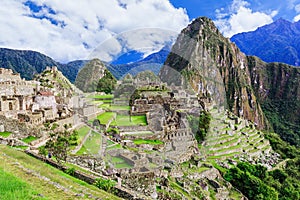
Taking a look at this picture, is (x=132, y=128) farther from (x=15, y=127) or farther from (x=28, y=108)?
(x=15, y=127)

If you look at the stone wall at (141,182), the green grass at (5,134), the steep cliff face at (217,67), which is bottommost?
the stone wall at (141,182)

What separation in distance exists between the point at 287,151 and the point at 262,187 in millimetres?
29105

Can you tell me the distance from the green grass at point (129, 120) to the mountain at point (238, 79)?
67.8m

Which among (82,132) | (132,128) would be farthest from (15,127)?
(132,128)

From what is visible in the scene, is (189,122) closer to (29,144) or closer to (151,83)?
(151,83)

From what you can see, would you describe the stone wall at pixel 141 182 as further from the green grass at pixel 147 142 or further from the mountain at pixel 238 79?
the mountain at pixel 238 79

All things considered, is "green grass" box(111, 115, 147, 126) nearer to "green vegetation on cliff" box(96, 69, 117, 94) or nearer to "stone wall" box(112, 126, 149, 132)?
"stone wall" box(112, 126, 149, 132)

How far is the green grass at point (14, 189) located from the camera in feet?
17.4

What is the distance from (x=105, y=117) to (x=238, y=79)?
147 meters

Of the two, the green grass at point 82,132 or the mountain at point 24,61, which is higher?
the mountain at point 24,61

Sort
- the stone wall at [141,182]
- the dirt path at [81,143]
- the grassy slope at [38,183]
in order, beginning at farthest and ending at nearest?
the dirt path at [81,143]
the stone wall at [141,182]
the grassy slope at [38,183]

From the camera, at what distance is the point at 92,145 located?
14789 mm

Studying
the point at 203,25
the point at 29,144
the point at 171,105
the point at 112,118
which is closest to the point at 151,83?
the point at 171,105

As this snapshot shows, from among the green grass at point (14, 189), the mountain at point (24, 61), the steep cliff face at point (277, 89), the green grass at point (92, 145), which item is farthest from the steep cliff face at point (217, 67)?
the green grass at point (14, 189)
